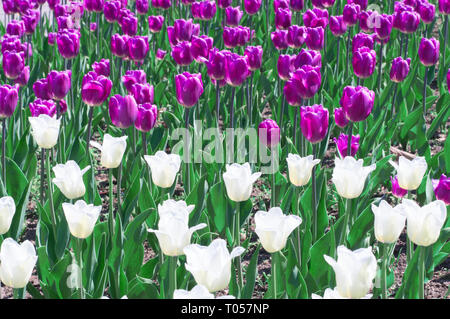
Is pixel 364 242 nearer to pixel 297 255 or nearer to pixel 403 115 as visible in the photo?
pixel 297 255

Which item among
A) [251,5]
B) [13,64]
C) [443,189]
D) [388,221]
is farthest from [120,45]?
[388,221]

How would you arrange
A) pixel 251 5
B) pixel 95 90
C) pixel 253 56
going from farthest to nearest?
1. pixel 251 5
2. pixel 253 56
3. pixel 95 90

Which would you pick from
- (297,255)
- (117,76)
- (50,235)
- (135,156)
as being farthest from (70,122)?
(297,255)

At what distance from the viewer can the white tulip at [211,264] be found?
1.74 meters

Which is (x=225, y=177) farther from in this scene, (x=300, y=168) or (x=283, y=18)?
(x=283, y=18)

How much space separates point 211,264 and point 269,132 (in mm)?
1136

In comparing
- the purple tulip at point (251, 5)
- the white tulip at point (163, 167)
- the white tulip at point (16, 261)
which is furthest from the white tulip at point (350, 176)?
the purple tulip at point (251, 5)

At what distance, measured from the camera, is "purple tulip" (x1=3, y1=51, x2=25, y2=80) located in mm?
3561

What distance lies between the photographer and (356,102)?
2811 mm

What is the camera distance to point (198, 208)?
9.11 ft

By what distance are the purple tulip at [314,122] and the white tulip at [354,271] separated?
1.02 metres

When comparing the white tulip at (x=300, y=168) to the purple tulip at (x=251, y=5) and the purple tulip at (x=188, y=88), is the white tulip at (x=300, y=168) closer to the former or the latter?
the purple tulip at (x=188, y=88)

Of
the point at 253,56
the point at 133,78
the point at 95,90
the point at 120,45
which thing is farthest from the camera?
the point at 120,45

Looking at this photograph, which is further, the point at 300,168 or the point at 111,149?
the point at 111,149
